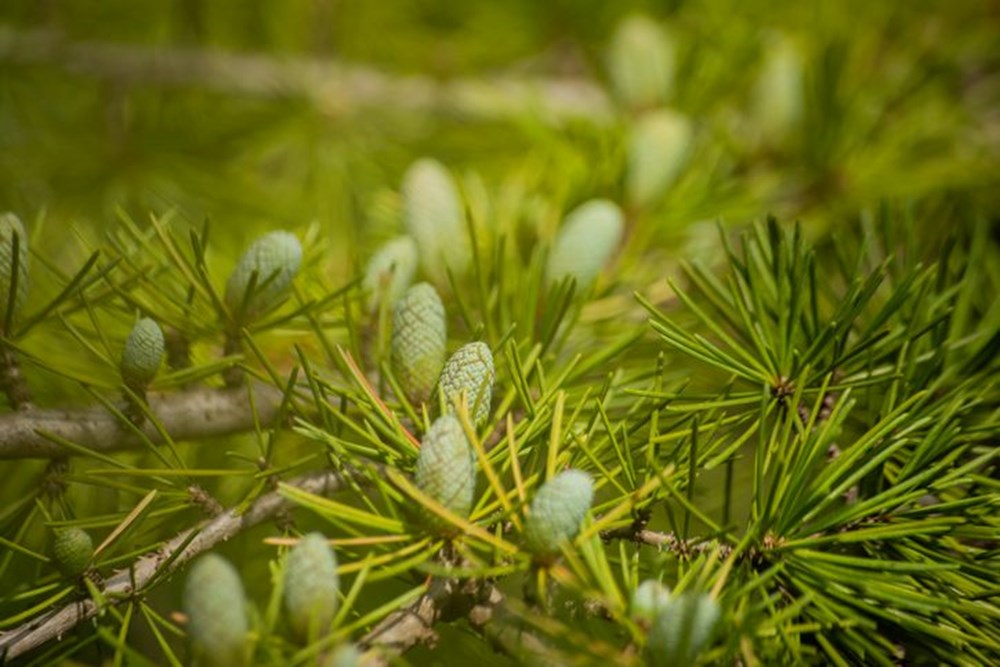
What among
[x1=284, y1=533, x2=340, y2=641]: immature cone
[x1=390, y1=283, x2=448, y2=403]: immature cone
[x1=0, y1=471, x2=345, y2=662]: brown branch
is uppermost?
[x1=390, y1=283, x2=448, y2=403]: immature cone

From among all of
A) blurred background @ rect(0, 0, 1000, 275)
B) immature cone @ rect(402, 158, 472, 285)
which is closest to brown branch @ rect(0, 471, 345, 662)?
immature cone @ rect(402, 158, 472, 285)

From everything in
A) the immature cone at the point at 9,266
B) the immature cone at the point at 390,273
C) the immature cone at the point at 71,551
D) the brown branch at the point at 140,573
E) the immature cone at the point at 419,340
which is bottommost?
the brown branch at the point at 140,573

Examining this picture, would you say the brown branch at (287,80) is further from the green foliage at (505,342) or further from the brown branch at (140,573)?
the brown branch at (140,573)

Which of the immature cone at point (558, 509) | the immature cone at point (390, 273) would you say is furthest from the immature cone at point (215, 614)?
the immature cone at point (390, 273)

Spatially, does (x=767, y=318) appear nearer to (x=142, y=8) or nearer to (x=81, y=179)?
(x=81, y=179)

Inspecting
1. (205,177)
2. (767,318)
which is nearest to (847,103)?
(767,318)

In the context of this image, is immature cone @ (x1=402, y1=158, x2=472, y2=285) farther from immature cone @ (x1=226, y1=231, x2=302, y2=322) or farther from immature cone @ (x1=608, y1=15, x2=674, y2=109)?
immature cone @ (x1=608, y1=15, x2=674, y2=109)
